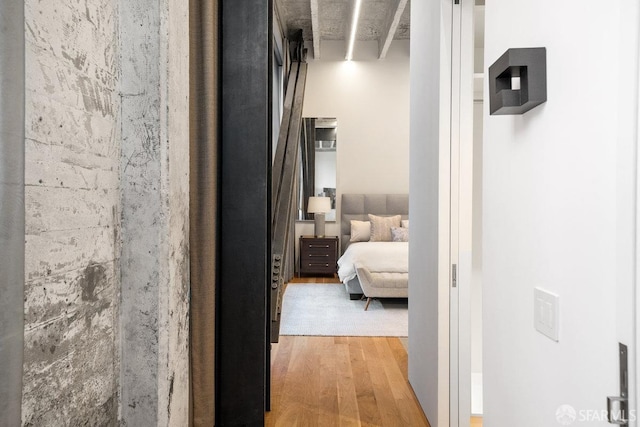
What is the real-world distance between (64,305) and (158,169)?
0.45 metres

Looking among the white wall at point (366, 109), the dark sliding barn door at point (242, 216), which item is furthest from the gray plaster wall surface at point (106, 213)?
the white wall at point (366, 109)

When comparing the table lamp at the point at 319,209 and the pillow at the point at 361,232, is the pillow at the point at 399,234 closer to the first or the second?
the pillow at the point at 361,232

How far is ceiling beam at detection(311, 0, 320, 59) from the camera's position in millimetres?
4915

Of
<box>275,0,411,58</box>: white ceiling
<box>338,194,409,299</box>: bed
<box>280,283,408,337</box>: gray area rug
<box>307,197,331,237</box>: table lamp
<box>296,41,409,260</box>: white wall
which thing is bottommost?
<box>280,283,408,337</box>: gray area rug

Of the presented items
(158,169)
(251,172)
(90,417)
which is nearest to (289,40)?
(251,172)

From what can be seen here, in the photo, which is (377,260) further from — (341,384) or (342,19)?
(342,19)

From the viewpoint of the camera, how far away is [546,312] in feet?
3.29

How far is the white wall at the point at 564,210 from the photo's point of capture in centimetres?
75

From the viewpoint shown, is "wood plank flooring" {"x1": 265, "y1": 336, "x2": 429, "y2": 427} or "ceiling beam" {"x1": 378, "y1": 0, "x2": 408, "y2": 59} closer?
"wood plank flooring" {"x1": 265, "y1": 336, "x2": 429, "y2": 427}

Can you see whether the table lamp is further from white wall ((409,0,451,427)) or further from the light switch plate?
the light switch plate

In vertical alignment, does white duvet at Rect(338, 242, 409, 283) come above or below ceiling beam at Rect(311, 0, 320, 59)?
below

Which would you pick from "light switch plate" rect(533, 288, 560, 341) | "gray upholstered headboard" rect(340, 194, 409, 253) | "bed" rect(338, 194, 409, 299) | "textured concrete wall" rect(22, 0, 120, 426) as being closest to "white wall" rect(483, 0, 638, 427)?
"light switch plate" rect(533, 288, 560, 341)

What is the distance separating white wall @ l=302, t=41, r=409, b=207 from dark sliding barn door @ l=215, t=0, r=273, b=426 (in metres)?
5.19

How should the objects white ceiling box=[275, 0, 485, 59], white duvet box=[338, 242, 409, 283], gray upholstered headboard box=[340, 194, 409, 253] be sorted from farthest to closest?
1. gray upholstered headboard box=[340, 194, 409, 253]
2. white ceiling box=[275, 0, 485, 59]
3. white duvet box=[338, 242, 409, 283]
